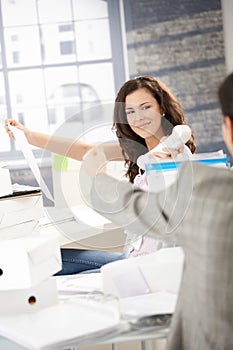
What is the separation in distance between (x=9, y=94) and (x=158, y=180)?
9.81ft

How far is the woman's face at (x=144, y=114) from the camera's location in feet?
7.52

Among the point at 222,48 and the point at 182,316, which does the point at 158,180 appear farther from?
the point at 222,48

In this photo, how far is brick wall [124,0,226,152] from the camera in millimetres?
4625

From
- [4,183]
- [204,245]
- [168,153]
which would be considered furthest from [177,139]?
[204,245]

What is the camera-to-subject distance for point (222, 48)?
4.63 meters

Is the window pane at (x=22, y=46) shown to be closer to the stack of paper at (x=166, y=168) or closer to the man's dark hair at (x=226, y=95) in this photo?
the stack of paper at (x=166, y=168)

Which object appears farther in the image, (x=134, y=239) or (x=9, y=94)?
(x=9, y=94)

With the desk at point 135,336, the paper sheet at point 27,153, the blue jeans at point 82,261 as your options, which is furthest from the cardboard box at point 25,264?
the blue jeans at point 82,261

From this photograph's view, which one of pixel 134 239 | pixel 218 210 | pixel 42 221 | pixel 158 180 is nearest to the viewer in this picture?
pixel 218 210

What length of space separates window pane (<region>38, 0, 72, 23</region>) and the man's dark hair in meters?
3.54

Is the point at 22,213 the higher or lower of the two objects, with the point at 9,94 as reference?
lower

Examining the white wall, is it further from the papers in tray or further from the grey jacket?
the grey jacket

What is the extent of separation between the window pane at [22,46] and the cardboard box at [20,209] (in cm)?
249

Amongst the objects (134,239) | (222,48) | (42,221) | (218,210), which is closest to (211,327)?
(218,210)
